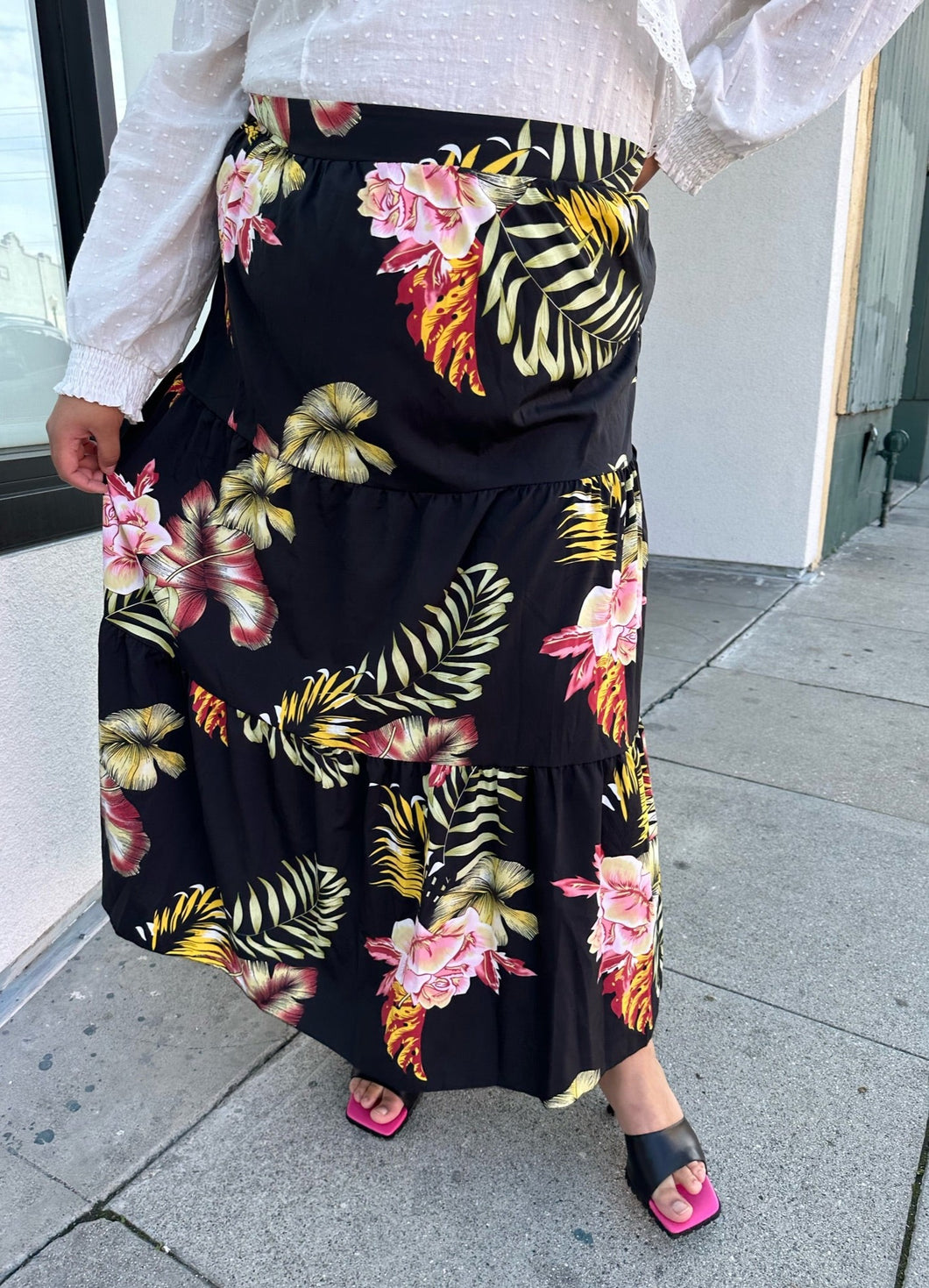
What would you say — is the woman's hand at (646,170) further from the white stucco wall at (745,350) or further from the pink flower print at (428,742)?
the white stucco wall at (745,350)

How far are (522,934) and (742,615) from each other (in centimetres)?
325

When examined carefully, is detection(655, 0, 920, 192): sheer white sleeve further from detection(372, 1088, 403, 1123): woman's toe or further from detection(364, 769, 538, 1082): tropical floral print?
detection(372, 1088, 403, 1123): woman's toe

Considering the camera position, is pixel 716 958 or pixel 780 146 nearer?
pixel 716 958

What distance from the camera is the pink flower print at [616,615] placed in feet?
3.84

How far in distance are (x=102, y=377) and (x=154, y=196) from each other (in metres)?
0.24

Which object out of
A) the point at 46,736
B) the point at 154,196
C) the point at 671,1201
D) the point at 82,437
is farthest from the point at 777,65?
the point at 46,736

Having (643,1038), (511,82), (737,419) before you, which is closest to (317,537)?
(511,82)

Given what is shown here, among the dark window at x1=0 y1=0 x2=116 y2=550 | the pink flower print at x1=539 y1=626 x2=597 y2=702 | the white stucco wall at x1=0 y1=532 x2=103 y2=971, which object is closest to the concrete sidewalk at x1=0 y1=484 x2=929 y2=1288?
the white stucco wall at x1=0 y1=532 x2=103 y2=971

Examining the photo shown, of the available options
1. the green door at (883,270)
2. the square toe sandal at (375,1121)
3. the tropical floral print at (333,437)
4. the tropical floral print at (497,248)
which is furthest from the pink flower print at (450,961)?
the green door at (883,270)

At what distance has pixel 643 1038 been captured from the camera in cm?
132

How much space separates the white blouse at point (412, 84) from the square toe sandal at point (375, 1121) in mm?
1104

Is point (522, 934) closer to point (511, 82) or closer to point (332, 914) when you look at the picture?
point (332, 914)

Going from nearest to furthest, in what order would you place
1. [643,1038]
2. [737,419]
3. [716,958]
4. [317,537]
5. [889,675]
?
[317,537] < [643,1038] < [716,958] < [889,675] < [737,419]

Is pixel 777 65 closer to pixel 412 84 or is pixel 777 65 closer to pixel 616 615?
pixel 412 84
